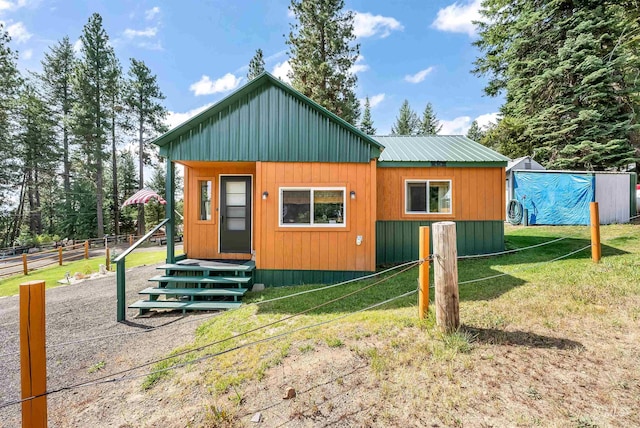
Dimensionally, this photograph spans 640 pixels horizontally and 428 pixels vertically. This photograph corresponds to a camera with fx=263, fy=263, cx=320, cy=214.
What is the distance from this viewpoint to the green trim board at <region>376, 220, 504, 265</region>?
7.88 metres

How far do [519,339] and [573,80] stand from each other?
57.6 ft

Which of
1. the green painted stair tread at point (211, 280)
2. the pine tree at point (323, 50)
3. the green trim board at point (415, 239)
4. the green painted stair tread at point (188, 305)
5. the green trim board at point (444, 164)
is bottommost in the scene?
the green painted stair tread at point (188, 305)

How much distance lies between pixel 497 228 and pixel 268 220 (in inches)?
265

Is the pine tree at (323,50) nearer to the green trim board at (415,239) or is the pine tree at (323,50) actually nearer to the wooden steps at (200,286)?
the green trim board at (415,239)

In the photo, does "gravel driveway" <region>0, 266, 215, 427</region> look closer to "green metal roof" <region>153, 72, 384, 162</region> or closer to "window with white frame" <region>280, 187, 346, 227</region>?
"window with white frame" <region>280, 187, 346, 227</region>

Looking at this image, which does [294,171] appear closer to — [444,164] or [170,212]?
[170,212]

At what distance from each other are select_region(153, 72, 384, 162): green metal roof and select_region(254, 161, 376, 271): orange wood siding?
0.90ft

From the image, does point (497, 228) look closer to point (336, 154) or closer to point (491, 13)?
point (336, 154)

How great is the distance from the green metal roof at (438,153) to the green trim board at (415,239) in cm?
177

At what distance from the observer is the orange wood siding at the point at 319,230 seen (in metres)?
6.27

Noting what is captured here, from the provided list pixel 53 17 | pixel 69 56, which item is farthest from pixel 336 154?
pixel 69 56

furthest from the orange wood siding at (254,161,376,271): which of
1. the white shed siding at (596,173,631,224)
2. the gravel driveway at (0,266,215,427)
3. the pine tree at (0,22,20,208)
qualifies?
the pine tree at (0,22,20,208)

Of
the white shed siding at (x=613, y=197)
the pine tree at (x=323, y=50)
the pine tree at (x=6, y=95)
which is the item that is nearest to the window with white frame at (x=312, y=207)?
the white shed siding at (x=613, y=197)

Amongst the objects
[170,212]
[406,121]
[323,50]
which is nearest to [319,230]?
[170,212]
